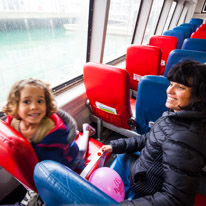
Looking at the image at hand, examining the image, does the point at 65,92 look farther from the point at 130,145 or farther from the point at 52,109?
the point at 130,145

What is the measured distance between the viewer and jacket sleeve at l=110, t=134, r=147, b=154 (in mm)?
1125

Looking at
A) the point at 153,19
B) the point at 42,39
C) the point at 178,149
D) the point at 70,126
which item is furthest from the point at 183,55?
the point at 153,19

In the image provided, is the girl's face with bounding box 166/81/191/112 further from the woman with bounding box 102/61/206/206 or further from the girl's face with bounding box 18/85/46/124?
the girl's face with bounding box 18/85/46/124

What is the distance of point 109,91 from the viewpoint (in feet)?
4.24

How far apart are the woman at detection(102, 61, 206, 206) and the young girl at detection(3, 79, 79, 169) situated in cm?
50

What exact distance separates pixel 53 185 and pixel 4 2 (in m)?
1.45

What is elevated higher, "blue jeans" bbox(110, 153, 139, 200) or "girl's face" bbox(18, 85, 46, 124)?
"girl's face" bbox(18, 85, 46, 124)

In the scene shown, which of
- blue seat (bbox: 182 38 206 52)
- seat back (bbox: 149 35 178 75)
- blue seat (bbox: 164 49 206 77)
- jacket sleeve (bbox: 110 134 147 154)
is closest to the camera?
jacket sleeve (bbox: 110 134 147 154)

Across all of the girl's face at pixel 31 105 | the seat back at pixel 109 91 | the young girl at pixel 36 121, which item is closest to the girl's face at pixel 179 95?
the seat back at pixel 109 91

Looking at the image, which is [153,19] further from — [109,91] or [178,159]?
[178,159]

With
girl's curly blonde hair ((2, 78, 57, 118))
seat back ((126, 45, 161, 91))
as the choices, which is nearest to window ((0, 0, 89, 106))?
girl's curly blonde hair ((2, 78, 57, 118))

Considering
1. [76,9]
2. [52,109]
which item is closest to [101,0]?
[76,9]

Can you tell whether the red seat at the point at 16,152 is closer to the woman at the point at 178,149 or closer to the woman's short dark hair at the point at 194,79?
the woman at the point at 178,149

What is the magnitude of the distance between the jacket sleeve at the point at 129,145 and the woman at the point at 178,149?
0.20 m
